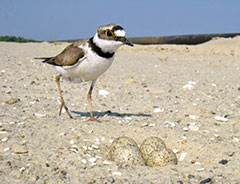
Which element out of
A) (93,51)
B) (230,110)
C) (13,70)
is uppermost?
(93,51)

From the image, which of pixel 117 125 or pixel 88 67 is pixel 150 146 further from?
pixel 88 67

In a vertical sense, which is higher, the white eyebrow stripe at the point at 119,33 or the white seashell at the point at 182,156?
the white eyebrow stripe at the point at 119,33

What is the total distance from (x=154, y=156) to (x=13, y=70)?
606 centimetres

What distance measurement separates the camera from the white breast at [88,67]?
3.96 meters

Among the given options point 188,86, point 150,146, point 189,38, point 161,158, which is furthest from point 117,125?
point 189,38

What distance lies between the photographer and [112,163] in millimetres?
3215

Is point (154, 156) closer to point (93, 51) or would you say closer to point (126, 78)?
point (93, 51)

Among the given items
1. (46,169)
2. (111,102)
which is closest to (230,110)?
(111,102)

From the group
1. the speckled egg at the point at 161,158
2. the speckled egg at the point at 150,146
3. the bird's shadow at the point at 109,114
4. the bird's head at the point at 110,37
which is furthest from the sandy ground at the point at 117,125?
the bird's head at the point at 110,37

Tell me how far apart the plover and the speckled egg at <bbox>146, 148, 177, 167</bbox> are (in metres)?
1.23

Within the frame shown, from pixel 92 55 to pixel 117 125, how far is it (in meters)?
0.99

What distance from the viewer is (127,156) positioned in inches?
125

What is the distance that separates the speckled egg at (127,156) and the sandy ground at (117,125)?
0.08m

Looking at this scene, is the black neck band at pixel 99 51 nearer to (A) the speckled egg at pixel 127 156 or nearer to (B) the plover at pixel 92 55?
(B) the plover at pixel 92 55
